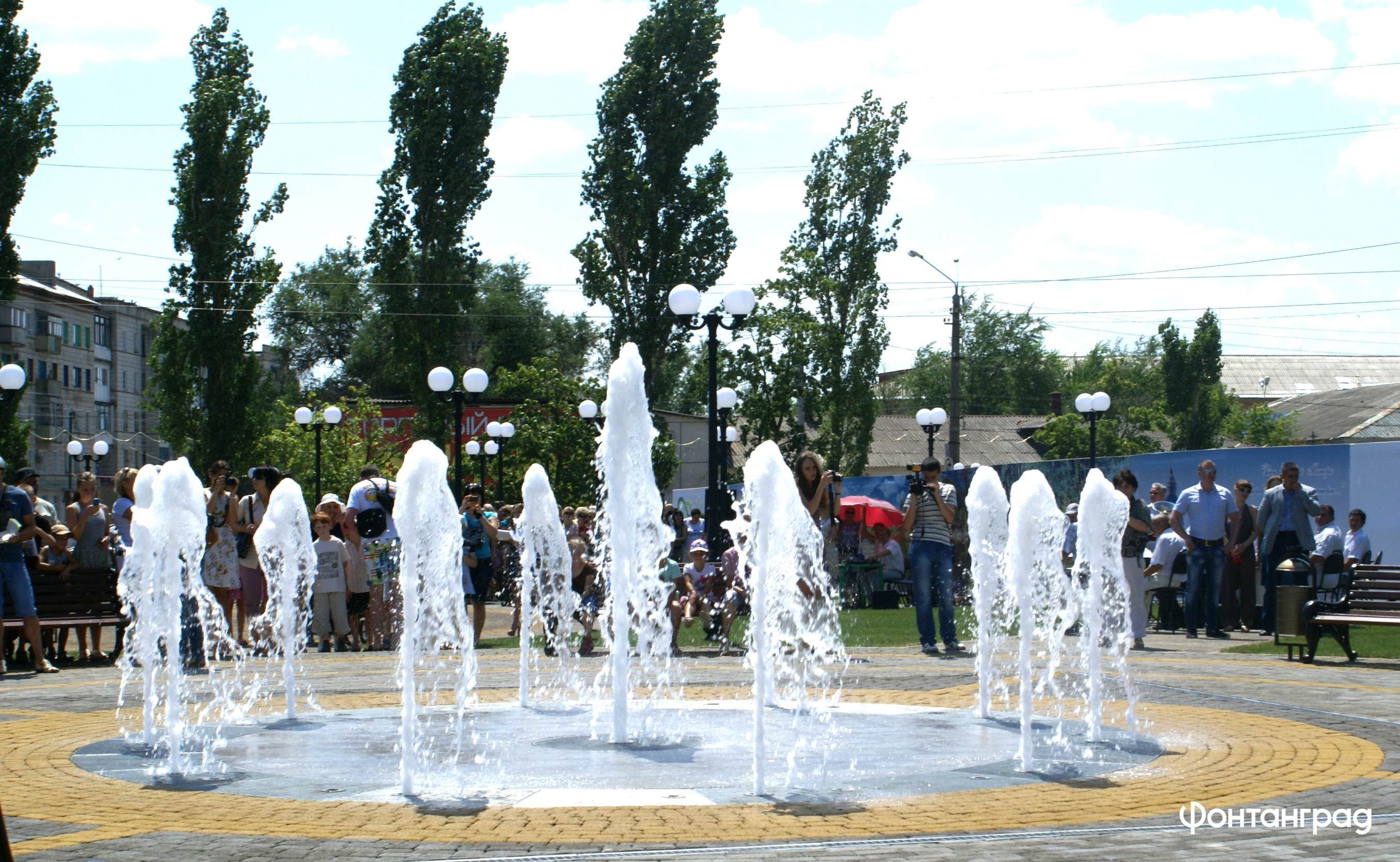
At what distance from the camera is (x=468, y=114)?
38656 mm

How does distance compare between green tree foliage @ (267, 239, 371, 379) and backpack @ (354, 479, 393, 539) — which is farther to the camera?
green tree foliage @ (267, 239, 371, 379)

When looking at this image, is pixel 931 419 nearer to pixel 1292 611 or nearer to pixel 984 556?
pixel 1292 611

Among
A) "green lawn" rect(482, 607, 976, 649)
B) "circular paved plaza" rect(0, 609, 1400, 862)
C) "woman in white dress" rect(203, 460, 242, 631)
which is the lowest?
"green lawn" rect(482, 607, 976, 649)

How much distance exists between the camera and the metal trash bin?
490 inches

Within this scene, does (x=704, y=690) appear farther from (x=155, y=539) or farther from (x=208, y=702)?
(x=155, y=539)

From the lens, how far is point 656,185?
37.0 meters

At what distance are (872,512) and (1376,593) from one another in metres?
13.5

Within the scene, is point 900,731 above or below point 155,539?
below

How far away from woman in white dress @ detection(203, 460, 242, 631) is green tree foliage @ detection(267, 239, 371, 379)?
70933 mm

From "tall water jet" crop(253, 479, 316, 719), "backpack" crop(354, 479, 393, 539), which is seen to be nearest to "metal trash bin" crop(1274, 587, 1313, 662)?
"tall water jet" crop(253, 479, 316, 719)

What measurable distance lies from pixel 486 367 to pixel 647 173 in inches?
1653

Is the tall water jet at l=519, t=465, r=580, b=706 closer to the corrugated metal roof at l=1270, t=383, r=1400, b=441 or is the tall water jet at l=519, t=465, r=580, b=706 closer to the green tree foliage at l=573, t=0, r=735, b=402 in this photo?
the green tree foliage at l=573, t=0, r=735, b=402

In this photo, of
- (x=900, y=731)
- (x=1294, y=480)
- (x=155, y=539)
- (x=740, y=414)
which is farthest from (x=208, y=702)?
(x=740, y=414)

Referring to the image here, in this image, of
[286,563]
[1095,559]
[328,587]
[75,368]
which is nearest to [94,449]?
[328,587]
